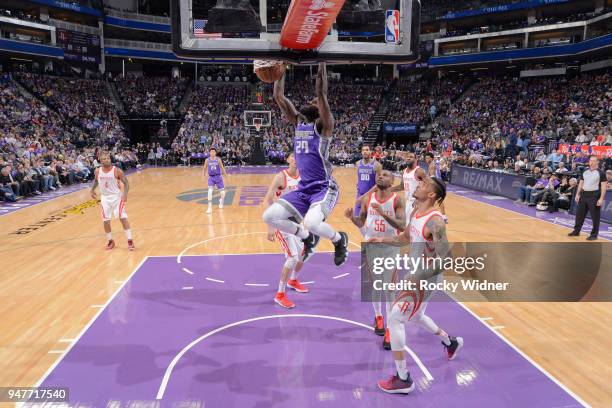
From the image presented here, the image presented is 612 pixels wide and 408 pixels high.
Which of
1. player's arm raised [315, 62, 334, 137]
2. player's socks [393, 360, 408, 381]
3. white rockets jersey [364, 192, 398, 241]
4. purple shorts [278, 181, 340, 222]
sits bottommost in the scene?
player's socks [393, 360, 408, 381]

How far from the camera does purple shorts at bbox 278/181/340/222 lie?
4922 mm

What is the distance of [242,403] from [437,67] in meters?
40.4

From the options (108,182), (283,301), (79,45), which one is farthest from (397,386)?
(79,45)

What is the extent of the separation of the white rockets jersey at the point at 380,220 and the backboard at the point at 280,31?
65.2 inches

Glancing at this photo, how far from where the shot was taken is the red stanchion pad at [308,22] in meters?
3.91

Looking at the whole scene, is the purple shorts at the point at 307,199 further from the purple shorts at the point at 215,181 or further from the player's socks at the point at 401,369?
the purple shorts at the point at 215,181

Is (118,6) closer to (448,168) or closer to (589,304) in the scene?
(448,168)

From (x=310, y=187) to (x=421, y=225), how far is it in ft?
4.73

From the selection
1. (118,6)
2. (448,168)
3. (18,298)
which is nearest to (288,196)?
(18,298)

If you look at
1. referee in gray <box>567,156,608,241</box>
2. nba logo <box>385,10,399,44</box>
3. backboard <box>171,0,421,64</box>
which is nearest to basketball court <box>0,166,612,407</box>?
backboard <box>171,0,421,64</box>

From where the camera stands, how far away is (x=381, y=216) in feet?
17.9

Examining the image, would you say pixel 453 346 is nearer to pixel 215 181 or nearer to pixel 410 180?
pixel 410 180

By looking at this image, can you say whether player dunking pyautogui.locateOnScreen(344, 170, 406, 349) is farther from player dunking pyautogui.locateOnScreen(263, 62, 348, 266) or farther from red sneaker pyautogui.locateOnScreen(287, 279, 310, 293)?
red sneaker pyautogui.locateOnScreen(287, 279, 310, 293)

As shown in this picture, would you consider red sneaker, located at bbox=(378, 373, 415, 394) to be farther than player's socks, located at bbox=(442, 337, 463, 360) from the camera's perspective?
No
